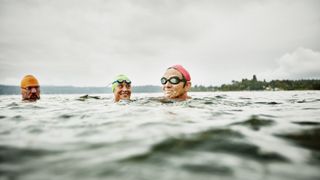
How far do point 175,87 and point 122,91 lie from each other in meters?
3.28

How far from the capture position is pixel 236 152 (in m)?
2.77

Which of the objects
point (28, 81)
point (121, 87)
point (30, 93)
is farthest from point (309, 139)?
point (30, 93)

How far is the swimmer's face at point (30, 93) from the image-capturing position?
481 inches

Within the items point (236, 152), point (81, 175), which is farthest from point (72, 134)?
point (236, 152)

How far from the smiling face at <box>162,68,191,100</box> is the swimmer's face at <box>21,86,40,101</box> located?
26.2ft

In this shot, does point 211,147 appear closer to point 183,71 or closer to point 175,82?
point 175,82

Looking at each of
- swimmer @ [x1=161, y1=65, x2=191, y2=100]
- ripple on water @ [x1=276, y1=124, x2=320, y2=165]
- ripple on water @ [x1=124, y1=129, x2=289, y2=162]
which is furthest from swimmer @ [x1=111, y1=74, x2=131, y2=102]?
ripple on water @ [x1=276, y1=124, x2=320, y2=165]

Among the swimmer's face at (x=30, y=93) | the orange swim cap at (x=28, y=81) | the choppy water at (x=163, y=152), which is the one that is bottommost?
the choppy water at (x=163, y=152)

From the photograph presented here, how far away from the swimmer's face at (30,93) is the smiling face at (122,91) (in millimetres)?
5007

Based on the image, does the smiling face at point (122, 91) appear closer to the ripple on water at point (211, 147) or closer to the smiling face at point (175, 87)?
→ the smiling face at point (175, 87)

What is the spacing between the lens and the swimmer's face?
481 inches

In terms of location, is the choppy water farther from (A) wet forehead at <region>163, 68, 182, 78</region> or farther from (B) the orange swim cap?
(B) the orange swim cap

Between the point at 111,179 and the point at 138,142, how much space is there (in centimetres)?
114

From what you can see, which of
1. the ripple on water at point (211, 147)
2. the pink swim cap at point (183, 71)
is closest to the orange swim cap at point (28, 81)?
the pink swim cap at point (183, 71)
